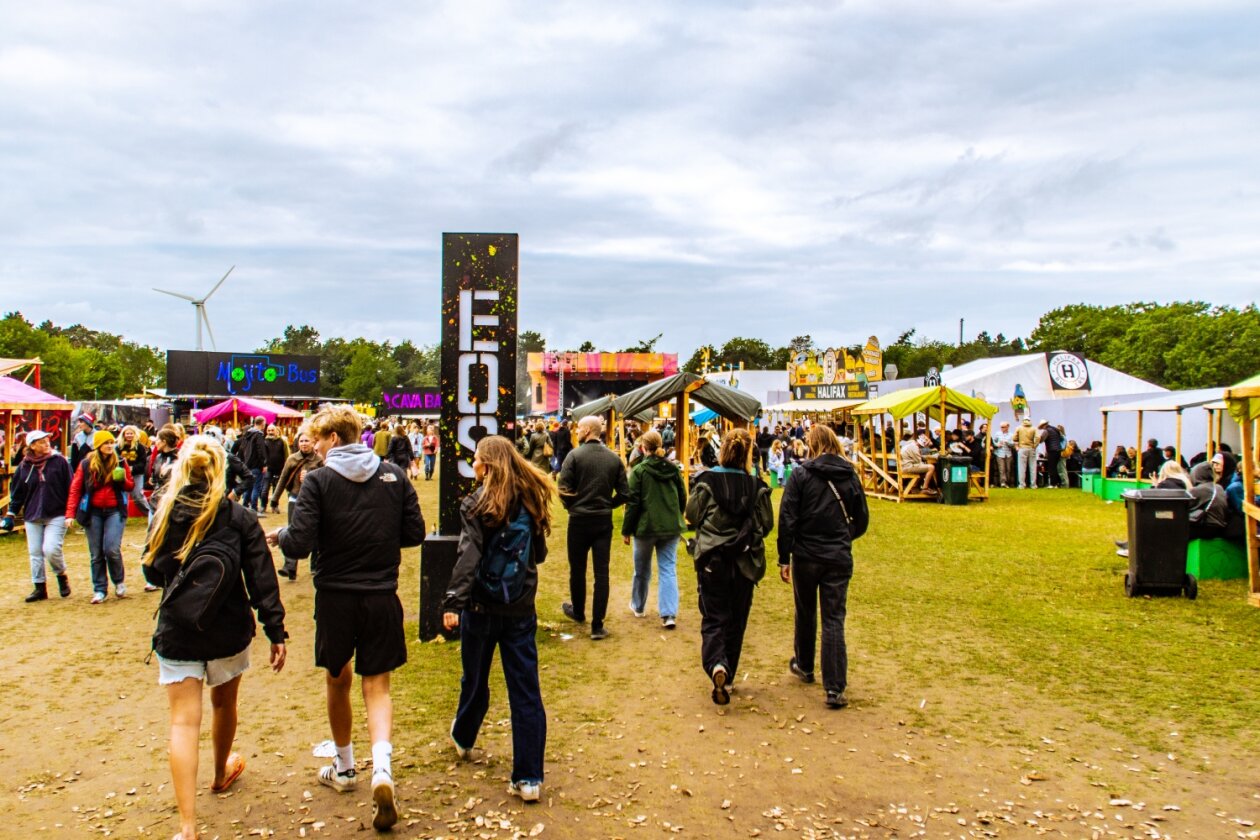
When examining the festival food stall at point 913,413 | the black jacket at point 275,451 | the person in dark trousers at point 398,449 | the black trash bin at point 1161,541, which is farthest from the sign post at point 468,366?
the festival food stall at point 913,413

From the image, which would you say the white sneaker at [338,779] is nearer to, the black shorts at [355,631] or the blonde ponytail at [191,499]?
the black shorts at [355,631]

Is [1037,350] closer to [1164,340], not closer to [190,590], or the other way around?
[1164,340]

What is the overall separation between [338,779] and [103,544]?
5540 millimetres

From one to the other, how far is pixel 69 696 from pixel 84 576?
4.62 m

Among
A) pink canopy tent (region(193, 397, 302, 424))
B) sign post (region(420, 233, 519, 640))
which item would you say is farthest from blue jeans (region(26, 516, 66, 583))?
pink canopy tent (region(193, 397, 302, 424))

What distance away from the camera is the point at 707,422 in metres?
28.0

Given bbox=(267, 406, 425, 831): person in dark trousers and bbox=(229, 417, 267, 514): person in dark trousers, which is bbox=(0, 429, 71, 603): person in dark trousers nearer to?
bbox=(267, 406, 425, 831): person in dark trousers

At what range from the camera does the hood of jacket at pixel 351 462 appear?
12.3ft

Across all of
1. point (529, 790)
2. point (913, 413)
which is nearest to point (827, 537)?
point (529, 790)

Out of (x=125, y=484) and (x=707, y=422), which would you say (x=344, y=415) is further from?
(x=707, y=422)

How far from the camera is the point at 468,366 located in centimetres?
643

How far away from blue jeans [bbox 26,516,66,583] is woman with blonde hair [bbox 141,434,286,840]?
5.55 metres

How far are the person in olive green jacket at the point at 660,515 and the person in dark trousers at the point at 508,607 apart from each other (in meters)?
2.89

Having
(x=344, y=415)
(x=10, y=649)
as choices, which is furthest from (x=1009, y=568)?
(x=10, y=649)
